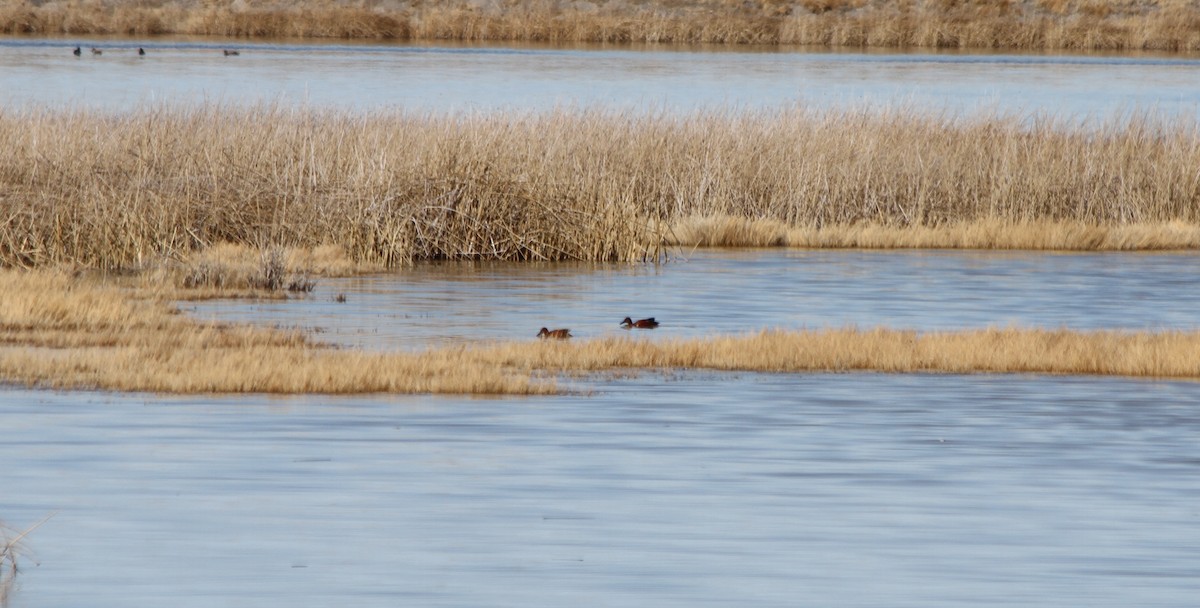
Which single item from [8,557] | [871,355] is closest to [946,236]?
[871,355]

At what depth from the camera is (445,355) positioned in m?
13.4

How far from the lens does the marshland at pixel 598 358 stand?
8500mm

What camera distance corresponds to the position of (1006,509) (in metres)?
9.55

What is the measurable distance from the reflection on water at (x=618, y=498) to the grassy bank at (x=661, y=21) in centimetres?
5487

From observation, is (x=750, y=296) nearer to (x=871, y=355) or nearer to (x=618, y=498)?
(x=871, y=355)

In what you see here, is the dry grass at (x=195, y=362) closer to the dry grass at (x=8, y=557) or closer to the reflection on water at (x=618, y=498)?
the reflection on water at (x=618, y=498)

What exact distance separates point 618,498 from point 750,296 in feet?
32.4

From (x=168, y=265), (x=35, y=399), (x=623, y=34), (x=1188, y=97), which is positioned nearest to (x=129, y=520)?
(x=35, y=399)

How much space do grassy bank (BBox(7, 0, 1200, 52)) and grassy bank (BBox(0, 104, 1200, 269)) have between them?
1552 inches

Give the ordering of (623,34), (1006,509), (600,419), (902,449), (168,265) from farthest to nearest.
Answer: (623,34) → (168,265) → (600,419) → (902,449) → (1006,509)

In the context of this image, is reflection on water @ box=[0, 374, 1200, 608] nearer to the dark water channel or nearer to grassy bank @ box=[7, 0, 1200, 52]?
the dark water channel

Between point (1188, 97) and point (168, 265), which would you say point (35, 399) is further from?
point (1188, 97)

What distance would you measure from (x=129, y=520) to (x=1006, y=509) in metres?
3.94

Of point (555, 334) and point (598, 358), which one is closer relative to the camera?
point (598, 358)
